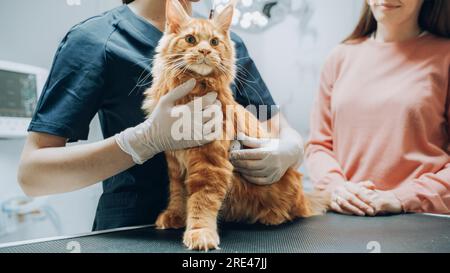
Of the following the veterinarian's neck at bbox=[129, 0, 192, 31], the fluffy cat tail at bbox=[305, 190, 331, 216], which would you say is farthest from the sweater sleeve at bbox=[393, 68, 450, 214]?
the veterinarian's neck at bbox=[129, 0, 192, 31]

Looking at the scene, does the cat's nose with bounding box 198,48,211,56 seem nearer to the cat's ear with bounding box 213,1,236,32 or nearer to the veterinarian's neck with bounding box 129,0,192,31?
the cat's ear with bounding box 213,1,236,32

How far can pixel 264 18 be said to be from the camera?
1198 mm

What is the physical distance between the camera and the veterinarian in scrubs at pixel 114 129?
90 centimetres

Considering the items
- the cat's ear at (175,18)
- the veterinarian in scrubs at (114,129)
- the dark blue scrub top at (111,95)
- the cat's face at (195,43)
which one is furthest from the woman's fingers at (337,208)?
the cat's ear at (175,18)

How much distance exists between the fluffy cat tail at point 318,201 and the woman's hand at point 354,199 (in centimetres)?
3

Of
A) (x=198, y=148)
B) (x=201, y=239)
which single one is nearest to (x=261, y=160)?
(x=198, y=148)

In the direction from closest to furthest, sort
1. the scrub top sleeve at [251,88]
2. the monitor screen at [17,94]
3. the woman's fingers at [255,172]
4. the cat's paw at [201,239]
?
the cat's paw at [201,239] < the monitor screen at [17,94] < the woman's fingers at [255,172] < the scrub top sleeve at [251,88]

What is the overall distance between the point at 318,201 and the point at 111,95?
2.41 feet

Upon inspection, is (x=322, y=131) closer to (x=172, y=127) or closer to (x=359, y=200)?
(x=359, y=200)

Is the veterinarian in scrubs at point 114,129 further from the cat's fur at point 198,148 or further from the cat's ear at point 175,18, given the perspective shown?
the cat's ear at point 175,18

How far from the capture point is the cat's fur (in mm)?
834

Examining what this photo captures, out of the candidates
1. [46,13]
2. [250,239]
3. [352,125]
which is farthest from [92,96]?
[352,125]

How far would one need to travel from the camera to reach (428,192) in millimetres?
1200
